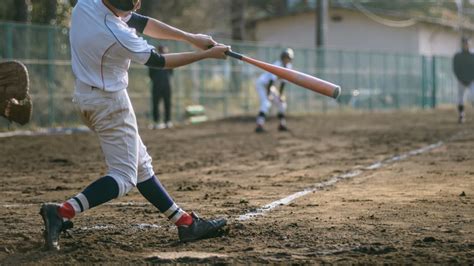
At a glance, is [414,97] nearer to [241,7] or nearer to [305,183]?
[241,7]

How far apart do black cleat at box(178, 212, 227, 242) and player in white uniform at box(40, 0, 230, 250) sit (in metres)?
0.56

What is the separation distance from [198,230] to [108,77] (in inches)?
56.3

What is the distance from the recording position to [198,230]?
7.00m

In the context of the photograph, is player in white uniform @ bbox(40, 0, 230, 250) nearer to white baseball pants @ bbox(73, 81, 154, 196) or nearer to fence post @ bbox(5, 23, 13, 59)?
white baseball pants @ bbox(73, 81, 154, 196)

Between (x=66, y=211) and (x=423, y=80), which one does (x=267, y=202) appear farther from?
(x=423, y=80)

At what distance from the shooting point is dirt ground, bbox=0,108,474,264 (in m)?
6.45

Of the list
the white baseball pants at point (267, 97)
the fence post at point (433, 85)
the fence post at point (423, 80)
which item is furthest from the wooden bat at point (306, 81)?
the fence post at point (433, 85)

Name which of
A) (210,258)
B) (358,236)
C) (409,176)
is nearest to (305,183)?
(409,176)

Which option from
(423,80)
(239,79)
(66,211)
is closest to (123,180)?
(66,211)

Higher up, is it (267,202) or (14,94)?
(14,94)

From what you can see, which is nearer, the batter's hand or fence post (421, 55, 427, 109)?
the batter's hand

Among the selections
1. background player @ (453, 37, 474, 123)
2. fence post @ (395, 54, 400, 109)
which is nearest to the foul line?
background player @ (453, 37, 474, 123)

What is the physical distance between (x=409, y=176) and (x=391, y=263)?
585 cm

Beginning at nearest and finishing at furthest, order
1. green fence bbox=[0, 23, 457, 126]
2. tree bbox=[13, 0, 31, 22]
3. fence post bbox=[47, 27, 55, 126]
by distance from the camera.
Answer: green fence bbox=[0, 23, 457, 126], fence post bbox=[47, 27, 55, 126], tree bbox=[13, 0, 31, 22]
